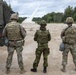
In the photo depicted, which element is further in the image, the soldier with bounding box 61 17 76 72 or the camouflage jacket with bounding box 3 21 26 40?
the soldier with bounding box 61 17 76 72

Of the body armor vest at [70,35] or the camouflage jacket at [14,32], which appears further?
the body armor vest at [70,35]

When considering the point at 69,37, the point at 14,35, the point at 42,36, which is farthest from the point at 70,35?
the point at 14,35

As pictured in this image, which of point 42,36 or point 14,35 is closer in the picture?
point 14,35

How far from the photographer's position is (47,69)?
34.3 feet

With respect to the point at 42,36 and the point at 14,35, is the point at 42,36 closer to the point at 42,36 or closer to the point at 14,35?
the point at 42,36

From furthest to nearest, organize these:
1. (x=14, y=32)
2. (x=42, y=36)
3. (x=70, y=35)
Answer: (x=70, y=35) < (x=42, y=36) < (x=14, y=32)

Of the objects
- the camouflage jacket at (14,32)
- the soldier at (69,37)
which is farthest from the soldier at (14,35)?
the soldier at (69,37)

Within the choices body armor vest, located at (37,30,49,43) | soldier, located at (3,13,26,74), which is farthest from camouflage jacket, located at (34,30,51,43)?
soldier, located at (3,13,26,74)

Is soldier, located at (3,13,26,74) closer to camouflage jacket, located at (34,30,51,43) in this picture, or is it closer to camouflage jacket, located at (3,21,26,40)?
camouflage jacket, located at (3,21,26,40)

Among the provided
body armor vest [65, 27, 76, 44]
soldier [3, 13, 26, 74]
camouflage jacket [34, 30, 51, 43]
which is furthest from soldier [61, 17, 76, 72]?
soldier [3, 13, 26, 74]

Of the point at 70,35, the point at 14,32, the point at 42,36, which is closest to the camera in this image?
the point at 14,32

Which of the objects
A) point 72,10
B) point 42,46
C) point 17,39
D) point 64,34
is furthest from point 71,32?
point 72,10

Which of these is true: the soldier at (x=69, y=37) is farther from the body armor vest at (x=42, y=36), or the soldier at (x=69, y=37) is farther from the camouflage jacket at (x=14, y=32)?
the camouflage jacket at (x=14, y=32)

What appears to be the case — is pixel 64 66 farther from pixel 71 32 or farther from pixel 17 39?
pixel 17 39
